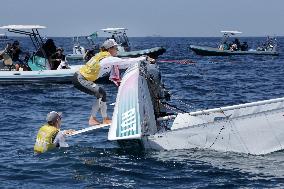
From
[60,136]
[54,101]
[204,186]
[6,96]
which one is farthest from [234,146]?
[6,96]

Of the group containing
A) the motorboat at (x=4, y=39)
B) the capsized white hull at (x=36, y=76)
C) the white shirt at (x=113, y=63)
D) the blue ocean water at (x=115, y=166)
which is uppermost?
the motorboat at (x=4, y=39)

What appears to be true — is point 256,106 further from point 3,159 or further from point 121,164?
point 3,159

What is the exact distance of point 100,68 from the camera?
13.3 meters

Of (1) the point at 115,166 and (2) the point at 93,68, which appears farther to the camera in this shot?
(2) the point at 93,68

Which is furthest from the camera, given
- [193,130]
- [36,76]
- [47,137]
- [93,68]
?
[36,76]

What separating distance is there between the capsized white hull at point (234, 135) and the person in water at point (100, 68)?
1.88 metres

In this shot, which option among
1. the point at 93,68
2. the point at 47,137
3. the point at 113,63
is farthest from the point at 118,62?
the point at 47,137

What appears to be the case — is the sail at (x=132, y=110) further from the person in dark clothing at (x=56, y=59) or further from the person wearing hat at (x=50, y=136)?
the person in dark clothing at (x=56, y=59)

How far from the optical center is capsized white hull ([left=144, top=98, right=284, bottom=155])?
469 inches

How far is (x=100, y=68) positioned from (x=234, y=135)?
336cm

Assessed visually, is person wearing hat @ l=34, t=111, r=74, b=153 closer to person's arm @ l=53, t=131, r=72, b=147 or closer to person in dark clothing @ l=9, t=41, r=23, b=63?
person's arm @ l=53, t=131, r=72, b=147

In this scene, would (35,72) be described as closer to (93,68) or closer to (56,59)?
(56,59)

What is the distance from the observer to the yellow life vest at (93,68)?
13.3 metres

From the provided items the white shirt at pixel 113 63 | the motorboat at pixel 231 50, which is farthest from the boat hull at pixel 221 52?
the white shirt at pixel 113 63
